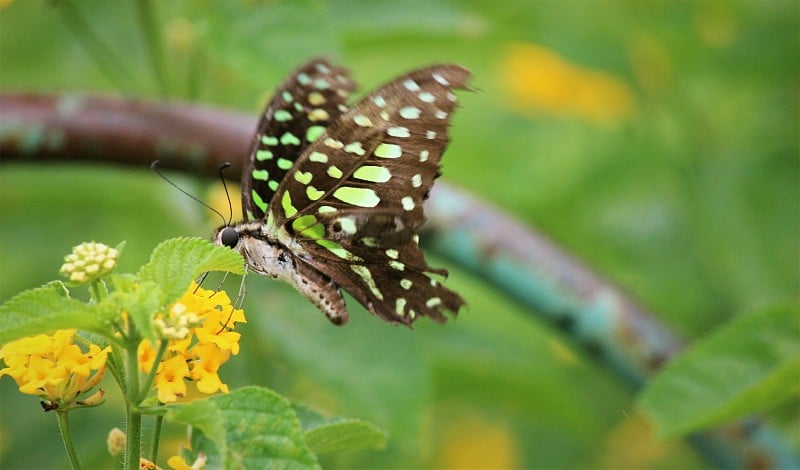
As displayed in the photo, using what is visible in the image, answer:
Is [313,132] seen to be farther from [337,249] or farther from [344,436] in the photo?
[344,436]

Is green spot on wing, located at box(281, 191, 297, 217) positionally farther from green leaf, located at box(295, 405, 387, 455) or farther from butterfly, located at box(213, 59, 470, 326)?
green leaf, located at box(295, 405, 387, 455)

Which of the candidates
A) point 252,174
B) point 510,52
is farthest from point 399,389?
point 510,52

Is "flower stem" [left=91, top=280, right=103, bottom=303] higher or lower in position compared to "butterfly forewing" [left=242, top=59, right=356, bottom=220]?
lower

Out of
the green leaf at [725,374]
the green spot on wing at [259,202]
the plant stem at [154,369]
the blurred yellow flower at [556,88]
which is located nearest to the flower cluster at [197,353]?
the plant stem at [154,369]

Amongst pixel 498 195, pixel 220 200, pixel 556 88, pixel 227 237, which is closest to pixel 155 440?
pixel 227 237

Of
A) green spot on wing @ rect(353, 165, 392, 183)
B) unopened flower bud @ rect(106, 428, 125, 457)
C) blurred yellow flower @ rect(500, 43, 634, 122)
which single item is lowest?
unopened flower bud @ rect(106, 428, 125, 457)

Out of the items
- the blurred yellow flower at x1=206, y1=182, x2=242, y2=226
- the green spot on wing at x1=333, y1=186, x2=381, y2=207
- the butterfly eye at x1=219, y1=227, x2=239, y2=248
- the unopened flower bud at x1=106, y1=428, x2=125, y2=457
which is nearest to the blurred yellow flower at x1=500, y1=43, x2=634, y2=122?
the blurred yellow flower at x1=206, y1=182, x2=242, y2=226

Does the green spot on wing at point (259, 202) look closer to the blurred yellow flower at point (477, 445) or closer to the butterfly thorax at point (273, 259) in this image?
the butterfly thorax at point (273, 259)
